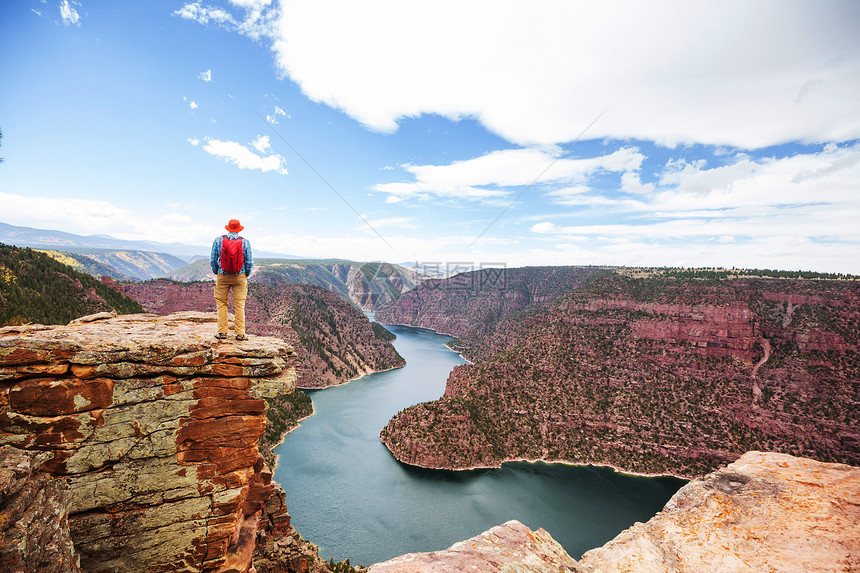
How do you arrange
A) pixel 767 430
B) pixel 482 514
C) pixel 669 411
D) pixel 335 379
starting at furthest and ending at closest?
1. pixel 335 379
2. pixel 669 411
3. pixel 767 430
4. pixel 482 514

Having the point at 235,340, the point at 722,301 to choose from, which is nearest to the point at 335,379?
the point at 722,301

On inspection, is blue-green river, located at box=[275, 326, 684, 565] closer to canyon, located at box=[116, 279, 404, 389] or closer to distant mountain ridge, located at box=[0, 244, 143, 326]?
distant mountain ridge, located at box=[0, 244, 143, 326]

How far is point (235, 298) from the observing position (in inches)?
452

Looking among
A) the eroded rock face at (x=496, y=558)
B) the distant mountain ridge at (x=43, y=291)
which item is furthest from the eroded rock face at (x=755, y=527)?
the distant mountain ridge at (x=43, y=291)

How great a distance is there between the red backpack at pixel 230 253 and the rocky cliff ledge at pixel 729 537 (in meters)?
9.55

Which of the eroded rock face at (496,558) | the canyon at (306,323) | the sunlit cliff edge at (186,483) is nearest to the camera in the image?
the sunlit cliff edge at (186,483)

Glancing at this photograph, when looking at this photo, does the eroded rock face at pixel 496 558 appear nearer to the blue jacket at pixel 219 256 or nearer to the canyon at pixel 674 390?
the blue jacket at pixel 219 256

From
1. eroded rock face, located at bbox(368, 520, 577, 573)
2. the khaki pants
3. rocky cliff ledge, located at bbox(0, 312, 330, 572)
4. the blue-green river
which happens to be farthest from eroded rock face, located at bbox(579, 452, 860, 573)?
the blue-green river

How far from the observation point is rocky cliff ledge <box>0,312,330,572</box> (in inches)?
311

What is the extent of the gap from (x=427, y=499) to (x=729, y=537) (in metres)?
51.5

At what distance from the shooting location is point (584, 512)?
52.1 metres

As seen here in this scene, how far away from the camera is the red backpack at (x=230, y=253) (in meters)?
11.0

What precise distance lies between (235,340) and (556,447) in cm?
6645

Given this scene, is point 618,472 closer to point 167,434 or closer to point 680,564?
point 680,564
